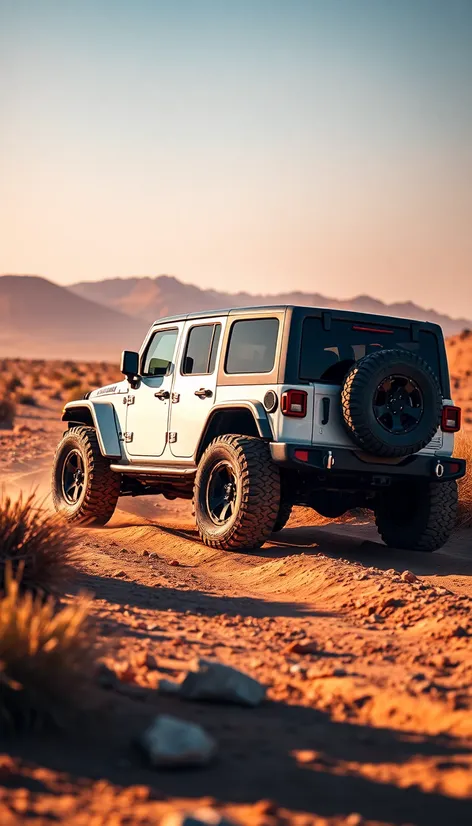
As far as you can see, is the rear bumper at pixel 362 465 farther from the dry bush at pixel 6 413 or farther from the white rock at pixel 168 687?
the dry bush at pixel 6 413

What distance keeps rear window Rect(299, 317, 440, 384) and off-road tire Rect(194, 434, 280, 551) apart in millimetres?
777

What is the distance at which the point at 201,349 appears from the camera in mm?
10391

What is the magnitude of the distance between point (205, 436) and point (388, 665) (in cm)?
471

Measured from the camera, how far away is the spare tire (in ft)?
28.4

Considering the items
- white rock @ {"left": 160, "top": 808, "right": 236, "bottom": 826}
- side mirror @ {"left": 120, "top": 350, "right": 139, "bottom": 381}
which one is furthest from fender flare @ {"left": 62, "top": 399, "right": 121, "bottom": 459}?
white rock @ {"left": 160, "top": 808, "right": 236, "bottom": 826}

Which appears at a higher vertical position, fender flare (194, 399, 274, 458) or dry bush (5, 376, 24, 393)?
dry bush (5, 376, 24, 393)

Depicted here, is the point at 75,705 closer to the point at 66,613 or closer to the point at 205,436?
the point at 66,613

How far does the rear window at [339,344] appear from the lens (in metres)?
9.20

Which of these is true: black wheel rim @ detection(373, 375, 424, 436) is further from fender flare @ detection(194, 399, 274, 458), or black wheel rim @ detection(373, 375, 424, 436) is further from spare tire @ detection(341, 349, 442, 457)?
fender flare @ detection(194, 399, 274, 458)

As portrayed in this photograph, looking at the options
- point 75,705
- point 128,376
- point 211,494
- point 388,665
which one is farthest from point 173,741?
point 128,376

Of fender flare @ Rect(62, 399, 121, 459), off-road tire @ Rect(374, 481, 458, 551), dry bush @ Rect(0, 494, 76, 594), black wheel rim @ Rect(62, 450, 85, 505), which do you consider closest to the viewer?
dry bush @ Rect(0, 494, 76, 594)

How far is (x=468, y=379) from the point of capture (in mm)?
54125

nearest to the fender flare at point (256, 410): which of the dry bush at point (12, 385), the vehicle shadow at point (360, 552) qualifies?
the vehicle shadow at point (360, 552)

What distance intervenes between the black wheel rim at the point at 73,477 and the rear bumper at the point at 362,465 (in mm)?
3668
